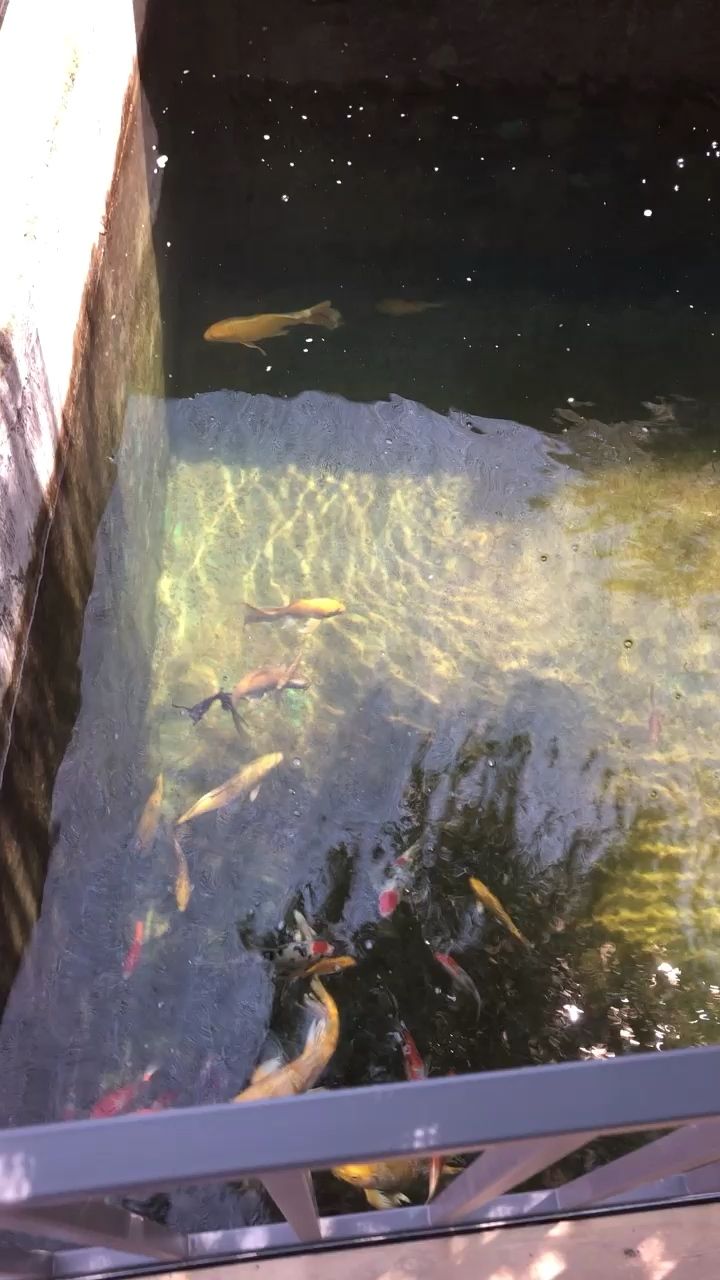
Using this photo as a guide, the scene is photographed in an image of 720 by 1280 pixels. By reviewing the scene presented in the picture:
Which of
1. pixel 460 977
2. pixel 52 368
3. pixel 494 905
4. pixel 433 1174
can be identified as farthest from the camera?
pixel 52 368

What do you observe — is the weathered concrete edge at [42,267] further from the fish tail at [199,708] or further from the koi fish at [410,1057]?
the koi fish at [410,1057]

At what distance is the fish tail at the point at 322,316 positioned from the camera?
4836mm

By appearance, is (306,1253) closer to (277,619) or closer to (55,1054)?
(55,1054)

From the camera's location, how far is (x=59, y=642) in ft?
11.8

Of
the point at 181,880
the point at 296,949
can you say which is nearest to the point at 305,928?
the point at 296,949

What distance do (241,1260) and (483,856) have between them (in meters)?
1.59

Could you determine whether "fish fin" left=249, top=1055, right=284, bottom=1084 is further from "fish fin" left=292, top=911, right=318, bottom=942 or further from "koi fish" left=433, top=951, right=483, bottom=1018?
"koi fish" left=433, top=951, right=483, bottom=1018

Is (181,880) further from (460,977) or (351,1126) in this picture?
(351,1126)

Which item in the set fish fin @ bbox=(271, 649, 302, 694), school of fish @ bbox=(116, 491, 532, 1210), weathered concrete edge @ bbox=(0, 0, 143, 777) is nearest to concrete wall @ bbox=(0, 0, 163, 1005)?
weathered concrete edge @ bbox=(0, 0, 143, 777)

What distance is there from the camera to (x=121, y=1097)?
2885mm

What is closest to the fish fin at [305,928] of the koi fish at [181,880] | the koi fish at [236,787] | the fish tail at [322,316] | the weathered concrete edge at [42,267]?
the koi fish at [181,880]

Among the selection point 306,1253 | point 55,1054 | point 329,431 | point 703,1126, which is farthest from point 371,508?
point 703,1126

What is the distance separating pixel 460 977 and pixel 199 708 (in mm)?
1362

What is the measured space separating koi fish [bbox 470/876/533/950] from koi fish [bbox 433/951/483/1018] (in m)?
0.21
